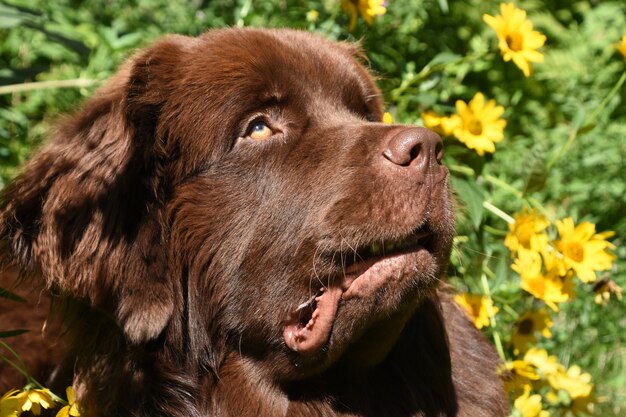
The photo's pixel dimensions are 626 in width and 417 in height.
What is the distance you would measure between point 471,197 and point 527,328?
682 mm

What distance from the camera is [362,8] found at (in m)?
4.36

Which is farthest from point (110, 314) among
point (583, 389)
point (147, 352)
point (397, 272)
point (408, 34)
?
point (408, 34)

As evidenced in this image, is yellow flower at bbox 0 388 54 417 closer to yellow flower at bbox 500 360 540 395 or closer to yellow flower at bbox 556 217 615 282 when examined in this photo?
yellow flower at bbox 500 360 540 395

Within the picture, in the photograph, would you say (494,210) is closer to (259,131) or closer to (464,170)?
(464,170)

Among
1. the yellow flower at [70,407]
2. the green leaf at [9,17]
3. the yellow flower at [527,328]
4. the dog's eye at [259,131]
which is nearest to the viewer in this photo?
the yellow flower at [70,407]

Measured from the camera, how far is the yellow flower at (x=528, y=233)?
4020 mm

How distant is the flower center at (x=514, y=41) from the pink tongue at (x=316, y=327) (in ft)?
5.47

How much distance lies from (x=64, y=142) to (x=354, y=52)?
1413mm

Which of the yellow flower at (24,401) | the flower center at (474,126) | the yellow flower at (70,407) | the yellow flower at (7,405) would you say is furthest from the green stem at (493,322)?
the yellow flower at (7,405)

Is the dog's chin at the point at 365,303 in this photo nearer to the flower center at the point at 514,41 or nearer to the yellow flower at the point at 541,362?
the yellow flower at the point at 541,362

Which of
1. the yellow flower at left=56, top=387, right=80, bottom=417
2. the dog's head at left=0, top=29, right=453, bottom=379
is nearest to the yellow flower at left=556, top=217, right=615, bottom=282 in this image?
the dog's head at left=0, top=29, right=453, bottom=379

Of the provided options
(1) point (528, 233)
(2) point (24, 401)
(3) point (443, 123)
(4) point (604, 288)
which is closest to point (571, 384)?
(4) point (604, 288)

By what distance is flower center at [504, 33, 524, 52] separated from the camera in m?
4.20

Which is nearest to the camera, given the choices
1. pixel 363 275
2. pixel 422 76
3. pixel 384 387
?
pixel 363 275
